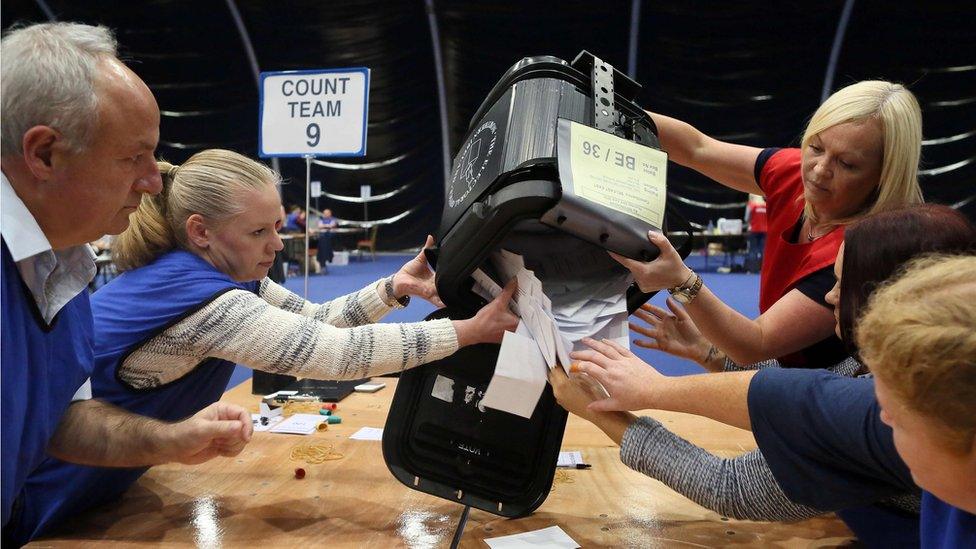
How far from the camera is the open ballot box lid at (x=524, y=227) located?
889mm

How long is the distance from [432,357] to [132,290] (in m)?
0.54

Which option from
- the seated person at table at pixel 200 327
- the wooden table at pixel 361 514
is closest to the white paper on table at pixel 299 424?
the wooden table at pixel 361 514

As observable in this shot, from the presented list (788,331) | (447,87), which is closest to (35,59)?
(788,331)

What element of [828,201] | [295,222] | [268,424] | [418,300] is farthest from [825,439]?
[295,222]

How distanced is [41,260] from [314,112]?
2096 millimetres

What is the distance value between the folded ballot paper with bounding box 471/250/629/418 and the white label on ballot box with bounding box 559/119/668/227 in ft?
0.56

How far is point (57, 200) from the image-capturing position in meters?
0.85

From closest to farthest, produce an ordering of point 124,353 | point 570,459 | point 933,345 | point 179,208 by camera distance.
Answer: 1. point 933,345
2. point 124,353
3. point 179,208
4. point 570,459

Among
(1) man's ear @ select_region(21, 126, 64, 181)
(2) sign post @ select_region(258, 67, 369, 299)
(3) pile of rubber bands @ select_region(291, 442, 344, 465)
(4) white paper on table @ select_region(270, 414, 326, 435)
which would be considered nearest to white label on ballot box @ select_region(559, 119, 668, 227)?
(1) man's ear @ select_region(21, 126, 64, 181)

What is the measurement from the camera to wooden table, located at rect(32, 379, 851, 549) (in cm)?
108

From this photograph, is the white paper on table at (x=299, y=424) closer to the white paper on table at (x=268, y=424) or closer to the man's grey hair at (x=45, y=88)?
the white paper on table at (x=268, y=424)

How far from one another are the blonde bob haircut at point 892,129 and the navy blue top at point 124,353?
3.91ft

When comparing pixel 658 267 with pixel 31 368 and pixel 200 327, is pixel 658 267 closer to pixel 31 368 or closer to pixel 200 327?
pixel 200 327

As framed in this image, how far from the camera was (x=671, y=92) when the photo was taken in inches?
401
